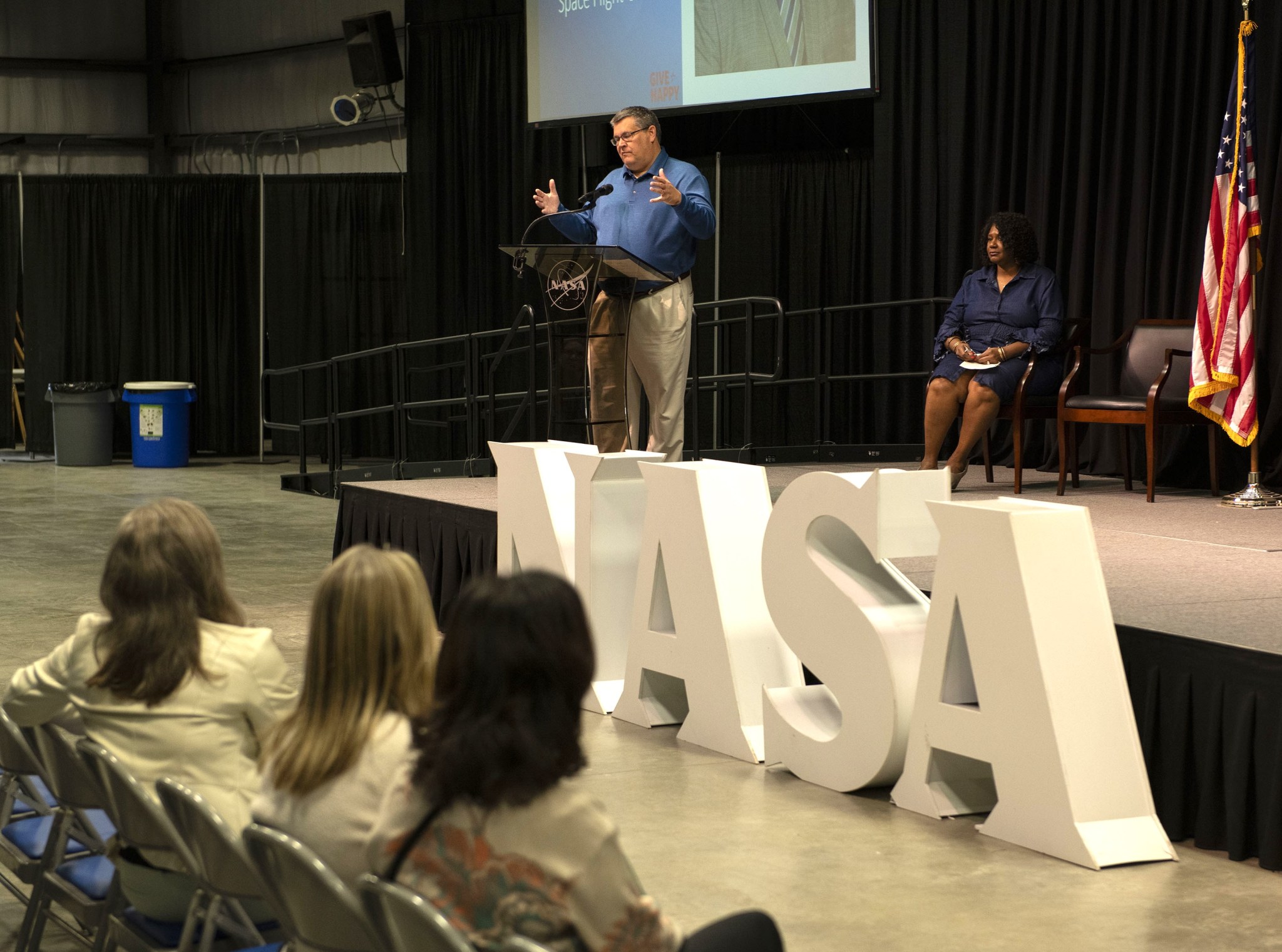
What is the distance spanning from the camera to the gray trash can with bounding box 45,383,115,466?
1312 centimetres

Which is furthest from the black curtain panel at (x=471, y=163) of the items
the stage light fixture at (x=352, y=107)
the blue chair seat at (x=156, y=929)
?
the blue chair seat at (x=156, y=929)

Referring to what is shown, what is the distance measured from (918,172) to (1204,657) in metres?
6.09

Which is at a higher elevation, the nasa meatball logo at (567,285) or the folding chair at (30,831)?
the nasa meatball logo at (567,285)

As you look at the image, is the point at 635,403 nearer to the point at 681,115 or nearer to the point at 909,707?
the point at 909,707

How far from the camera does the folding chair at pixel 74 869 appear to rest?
242 cm

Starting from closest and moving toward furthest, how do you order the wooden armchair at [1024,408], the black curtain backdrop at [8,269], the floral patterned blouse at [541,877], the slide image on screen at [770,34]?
the floral patterned blouse at [541,877] → the wooden armchair at [1024,408] → the slide image on screen at [770,34] → the black curtain backdrop at [8,269]

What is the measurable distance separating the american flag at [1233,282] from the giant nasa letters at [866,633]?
9.26 ft

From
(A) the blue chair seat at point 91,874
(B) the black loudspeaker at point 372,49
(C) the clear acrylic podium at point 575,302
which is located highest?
(B) the black loudspeaker at point 372,49

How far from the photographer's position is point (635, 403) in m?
6.15

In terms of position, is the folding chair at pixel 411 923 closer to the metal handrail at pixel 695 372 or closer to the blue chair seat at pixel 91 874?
the blue chair seat at pixel 91 874

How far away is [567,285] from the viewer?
18.7 ft

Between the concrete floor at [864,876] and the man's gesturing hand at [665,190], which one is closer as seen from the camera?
the concrete floor at [864,876]

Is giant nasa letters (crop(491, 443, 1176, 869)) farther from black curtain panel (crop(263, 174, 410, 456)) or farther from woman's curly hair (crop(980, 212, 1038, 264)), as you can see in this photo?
black curtain panel (crop(263, 174, 410, 456))

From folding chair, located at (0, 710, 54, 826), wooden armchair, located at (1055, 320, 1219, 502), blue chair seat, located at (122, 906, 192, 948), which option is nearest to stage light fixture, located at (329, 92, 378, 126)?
wooden armchair, located at (1055, 320, 1219, 502)
